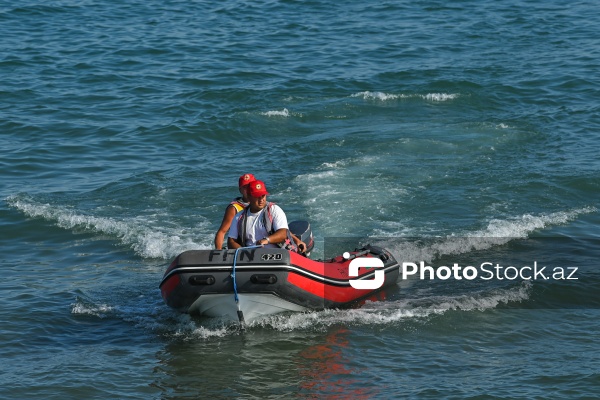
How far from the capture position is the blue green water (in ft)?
32.6

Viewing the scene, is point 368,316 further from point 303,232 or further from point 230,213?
point 230,213

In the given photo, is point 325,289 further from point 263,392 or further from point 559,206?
point 559,206

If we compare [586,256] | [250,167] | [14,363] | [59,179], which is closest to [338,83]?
[250,167]

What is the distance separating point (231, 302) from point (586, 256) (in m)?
4.98

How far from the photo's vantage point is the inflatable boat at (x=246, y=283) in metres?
10.2

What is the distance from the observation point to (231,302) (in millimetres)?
10406

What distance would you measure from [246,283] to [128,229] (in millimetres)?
4228

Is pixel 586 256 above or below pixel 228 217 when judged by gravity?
below

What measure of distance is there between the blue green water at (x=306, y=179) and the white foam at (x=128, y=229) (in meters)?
0.03

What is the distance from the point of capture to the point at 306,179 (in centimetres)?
1577

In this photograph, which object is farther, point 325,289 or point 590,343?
point 325,289

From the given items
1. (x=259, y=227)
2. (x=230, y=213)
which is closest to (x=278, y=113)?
(x=230, y=213)

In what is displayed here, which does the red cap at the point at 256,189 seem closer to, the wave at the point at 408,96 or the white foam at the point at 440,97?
the wave at the point at 408,96

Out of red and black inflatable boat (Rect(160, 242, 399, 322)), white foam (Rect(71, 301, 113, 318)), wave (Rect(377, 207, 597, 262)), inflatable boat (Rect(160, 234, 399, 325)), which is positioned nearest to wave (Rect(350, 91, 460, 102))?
wave (Rect(377, 207, 597, 262))
